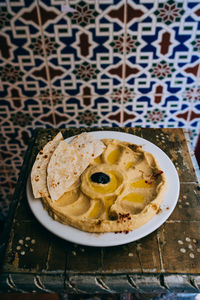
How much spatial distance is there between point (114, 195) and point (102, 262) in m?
0.25

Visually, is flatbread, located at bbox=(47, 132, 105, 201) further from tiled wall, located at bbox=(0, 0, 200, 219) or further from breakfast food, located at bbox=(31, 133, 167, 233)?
tiled wall, located at bbox=(0, 0, 200, 219)

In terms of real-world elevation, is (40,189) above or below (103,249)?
above

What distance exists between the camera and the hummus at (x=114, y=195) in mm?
984

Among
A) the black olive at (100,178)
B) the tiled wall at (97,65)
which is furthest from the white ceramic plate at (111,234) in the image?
the tiled wall at (97,65)

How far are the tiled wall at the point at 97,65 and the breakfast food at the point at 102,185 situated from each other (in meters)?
0.60

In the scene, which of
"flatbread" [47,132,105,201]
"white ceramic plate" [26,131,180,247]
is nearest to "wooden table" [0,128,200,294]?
"white ceramic plate" [26,131,180,247]

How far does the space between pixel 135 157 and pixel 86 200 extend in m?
0.33

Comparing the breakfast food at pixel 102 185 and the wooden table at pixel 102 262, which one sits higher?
the breakfast food at pixel 102 185

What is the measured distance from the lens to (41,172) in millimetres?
1189

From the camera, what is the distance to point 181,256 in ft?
3.16

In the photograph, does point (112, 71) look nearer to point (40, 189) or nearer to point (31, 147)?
point (31, 147)

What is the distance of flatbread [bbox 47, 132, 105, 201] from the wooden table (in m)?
0.17

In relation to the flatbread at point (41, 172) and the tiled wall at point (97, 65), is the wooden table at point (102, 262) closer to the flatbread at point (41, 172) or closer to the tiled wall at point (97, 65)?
the flatbread at point (41, 172)

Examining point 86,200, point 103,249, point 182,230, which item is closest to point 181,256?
point 182,230
